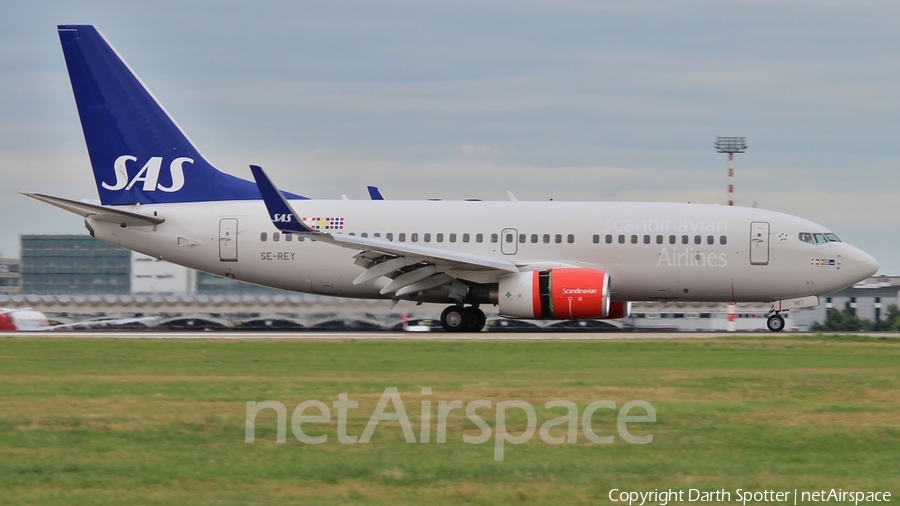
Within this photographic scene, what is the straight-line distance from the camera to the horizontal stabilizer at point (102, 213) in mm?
Result: 26609

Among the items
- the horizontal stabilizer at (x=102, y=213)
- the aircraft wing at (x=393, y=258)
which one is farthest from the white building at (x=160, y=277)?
the aircraft wing at (x=393, y=258)

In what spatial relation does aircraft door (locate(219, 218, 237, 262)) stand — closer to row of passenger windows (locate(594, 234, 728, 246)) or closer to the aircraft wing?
the aircraft wing

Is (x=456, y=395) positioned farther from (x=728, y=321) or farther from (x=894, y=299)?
(x=894, y=299)

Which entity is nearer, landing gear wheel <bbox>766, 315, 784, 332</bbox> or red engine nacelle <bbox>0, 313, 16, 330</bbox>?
landing gear wheel <bbox>766, 315, 784, 332</bbox>

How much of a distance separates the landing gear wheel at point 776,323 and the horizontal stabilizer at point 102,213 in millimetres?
16045

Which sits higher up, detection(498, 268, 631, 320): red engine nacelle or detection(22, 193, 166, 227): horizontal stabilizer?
detection(22, 193, 166, 227): horizontal stabilizer

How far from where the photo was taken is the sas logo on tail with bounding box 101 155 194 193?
2939cm

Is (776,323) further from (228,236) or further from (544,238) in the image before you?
(228,236)

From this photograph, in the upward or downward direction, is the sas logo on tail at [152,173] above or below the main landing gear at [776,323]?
above

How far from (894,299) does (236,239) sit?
39.4 m

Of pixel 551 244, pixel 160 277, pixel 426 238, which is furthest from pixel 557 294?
pixel 160 277

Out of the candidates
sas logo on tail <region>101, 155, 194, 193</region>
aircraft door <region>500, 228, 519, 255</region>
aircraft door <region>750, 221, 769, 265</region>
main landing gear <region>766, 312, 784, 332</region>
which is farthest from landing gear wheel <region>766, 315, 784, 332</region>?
sas logo on tail <region>101, 155, 194, 193</region>

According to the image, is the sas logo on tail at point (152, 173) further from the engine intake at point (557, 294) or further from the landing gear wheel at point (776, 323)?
the landing gear wheel at point (776, 323)

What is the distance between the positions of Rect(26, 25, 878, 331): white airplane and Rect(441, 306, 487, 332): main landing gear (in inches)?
1.4
